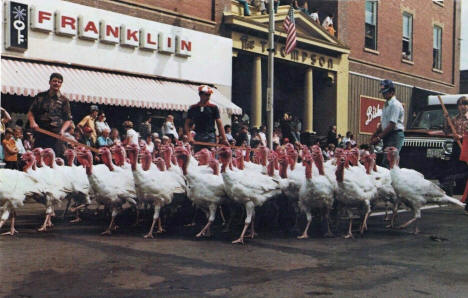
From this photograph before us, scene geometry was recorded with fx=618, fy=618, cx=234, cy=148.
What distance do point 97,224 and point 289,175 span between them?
2.90 metres

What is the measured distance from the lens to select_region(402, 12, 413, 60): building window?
3125 cm

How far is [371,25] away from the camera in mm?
29609

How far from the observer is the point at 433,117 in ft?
52.9

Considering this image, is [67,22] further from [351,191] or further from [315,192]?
[351,191]

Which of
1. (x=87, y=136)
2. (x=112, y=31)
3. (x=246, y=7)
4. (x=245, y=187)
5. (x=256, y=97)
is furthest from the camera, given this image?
(x=256, y=97)

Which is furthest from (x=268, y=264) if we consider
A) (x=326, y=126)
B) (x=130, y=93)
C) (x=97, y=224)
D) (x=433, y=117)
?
(x=326, y=126)

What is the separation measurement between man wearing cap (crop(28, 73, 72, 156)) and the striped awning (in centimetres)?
650

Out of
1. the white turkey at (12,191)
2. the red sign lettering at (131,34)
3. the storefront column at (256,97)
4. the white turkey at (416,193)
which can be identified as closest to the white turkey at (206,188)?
the white turkey at (12,191)

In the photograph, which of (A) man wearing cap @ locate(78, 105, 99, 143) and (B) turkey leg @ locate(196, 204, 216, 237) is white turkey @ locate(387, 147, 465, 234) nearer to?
(B) turkey leg @ locate(196, 204, 216, 237)

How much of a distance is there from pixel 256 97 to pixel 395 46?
11.1m

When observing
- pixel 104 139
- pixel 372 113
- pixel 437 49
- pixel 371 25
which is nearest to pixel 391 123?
pixel 104 139

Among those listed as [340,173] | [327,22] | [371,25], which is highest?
[371,25]

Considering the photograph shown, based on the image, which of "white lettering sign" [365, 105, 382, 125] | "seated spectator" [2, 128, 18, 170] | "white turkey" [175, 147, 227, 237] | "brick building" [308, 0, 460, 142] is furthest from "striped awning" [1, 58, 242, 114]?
"white lettering sign" [365, 105, 382, 125]

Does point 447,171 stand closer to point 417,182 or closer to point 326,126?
point 417,182
